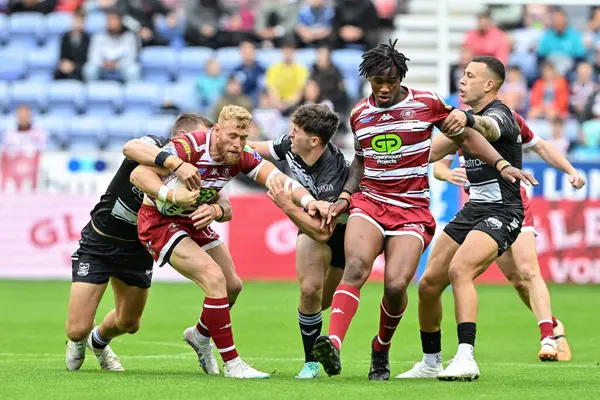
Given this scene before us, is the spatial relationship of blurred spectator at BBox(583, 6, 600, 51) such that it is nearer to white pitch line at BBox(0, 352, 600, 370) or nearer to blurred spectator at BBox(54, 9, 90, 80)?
blurred spectator at BBox(54, 9, 90, 80)

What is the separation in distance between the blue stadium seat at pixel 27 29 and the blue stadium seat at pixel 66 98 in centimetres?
202

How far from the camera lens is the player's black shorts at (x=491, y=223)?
911 cm

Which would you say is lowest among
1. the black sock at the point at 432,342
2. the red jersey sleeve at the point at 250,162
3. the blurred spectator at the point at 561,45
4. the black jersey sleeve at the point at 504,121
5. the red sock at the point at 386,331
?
the black sock at the point at 432,342

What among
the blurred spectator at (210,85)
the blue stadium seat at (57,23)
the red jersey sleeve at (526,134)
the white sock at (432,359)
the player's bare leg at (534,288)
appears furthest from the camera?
the blue stadium seat at (57,23)

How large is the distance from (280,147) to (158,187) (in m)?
1.36

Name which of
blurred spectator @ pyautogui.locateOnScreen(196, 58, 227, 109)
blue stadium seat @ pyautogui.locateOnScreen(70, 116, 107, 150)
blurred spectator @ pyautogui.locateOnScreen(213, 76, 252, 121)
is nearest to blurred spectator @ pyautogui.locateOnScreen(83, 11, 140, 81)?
blue stadium seat @ pyautogui.locateOnScreen(70, 116, 107, 150)

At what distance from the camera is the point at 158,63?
24328 mm

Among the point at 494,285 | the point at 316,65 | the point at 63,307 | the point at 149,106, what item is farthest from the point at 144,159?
the point at 149,106

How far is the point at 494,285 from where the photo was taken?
19.0 metres

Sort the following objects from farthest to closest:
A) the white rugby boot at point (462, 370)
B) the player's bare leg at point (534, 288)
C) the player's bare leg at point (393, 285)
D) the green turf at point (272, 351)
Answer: the player's bare leg at point (534, 288), the player's bare leg at point (393, 285), the white rugby boot at point (462, 370), the green turf at point (272, 351)

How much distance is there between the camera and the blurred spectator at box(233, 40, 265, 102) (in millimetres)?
22516

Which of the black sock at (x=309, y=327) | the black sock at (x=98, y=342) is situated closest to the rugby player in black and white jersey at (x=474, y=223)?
the black sock at (x=309, y=327)

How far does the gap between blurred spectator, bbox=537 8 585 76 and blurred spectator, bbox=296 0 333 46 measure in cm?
440

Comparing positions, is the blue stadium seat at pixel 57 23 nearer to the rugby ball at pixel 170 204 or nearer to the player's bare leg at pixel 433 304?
the rugby ball at pixel 170 204
